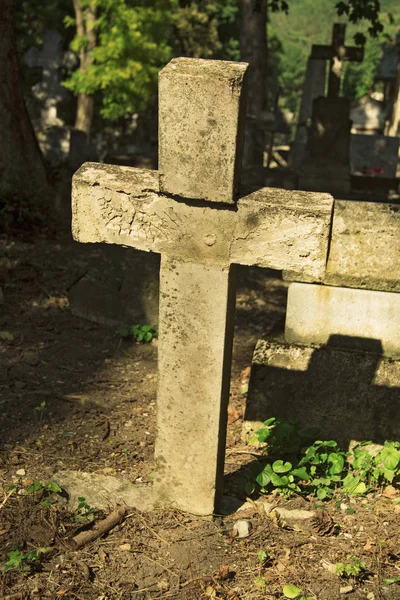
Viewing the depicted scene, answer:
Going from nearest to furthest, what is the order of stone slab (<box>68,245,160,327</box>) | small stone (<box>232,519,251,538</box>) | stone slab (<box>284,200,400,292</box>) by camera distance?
small stone (<box>232,519,251,538</box>)
stone slab (<box>284,200,400,292</box>)
stone slab (<box>68,245,160,327</box>)

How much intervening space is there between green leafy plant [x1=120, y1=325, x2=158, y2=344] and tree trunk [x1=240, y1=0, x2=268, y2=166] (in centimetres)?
921

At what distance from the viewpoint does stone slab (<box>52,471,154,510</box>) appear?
3541 mm

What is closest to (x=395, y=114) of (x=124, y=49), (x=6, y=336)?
(x=124, y=49)

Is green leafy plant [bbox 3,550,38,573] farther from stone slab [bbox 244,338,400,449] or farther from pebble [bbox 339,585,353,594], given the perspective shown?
stone slab [bbox 244,338,400,449]

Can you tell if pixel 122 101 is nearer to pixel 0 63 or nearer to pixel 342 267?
pixel 0 63

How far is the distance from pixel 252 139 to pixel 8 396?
11255mm

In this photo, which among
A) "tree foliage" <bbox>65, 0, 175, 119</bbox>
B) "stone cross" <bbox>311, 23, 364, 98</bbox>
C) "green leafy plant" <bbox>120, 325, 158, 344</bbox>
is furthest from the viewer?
"tree foliage" <bbox>65, 0, 175, 119</bbox>

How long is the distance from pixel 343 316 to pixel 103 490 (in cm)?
A: 182

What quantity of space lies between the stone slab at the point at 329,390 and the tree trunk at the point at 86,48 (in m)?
15.6

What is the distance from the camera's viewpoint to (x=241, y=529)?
133 inches

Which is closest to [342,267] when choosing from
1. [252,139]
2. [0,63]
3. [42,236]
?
[42,236]

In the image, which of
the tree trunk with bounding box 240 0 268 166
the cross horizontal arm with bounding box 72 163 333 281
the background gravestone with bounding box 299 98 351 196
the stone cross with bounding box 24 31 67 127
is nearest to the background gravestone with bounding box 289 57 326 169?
the tree trunk with bounding box 240 0 268 166

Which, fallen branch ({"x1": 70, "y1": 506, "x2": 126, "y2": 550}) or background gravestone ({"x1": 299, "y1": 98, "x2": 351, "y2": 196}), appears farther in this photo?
background gravestone ({"x1": 299, "y1": 98, "x2": 351, "y2": 196})

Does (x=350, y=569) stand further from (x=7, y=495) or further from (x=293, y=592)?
(x=7, y=495)
